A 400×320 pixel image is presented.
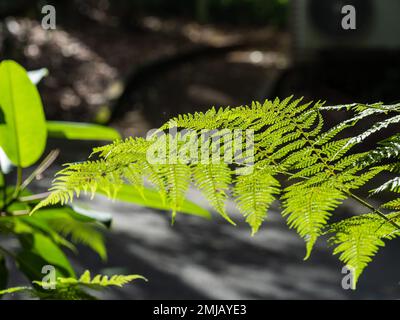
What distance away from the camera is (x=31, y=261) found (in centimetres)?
180

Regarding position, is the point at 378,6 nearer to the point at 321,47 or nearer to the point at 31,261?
the point at 321,47

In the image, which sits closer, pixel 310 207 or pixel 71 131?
pixel 310 207

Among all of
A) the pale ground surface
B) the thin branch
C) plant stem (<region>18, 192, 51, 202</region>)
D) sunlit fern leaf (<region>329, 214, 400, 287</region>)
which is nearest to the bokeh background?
the pale ground surface

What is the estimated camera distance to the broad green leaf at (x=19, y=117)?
168cm

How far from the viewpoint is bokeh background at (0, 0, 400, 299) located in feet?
19.6

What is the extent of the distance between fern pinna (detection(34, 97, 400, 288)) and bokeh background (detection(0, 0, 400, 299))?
4.46 metres

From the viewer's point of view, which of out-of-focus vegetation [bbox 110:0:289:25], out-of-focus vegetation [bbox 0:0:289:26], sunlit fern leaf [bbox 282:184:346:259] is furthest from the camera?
out-of-focus vegetation [bbox 110:0:289:25]

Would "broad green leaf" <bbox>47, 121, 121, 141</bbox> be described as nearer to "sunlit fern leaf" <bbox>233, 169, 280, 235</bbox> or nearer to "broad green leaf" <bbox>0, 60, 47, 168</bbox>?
"broad green leaf" <bbox>0, 60, 47, 168</bbox>

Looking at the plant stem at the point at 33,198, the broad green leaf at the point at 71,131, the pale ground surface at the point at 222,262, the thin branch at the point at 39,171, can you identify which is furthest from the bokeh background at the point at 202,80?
the plant stem at the point at 33,198

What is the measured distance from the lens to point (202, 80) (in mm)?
12164

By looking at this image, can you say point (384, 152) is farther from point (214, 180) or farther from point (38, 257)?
point (38, 257)

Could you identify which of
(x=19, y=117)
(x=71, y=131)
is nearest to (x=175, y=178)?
(x=19, y=117)

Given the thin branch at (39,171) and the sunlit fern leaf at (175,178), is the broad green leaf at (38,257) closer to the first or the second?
the thin branch at (39,171)

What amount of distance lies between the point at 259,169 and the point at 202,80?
11130 millimetres
